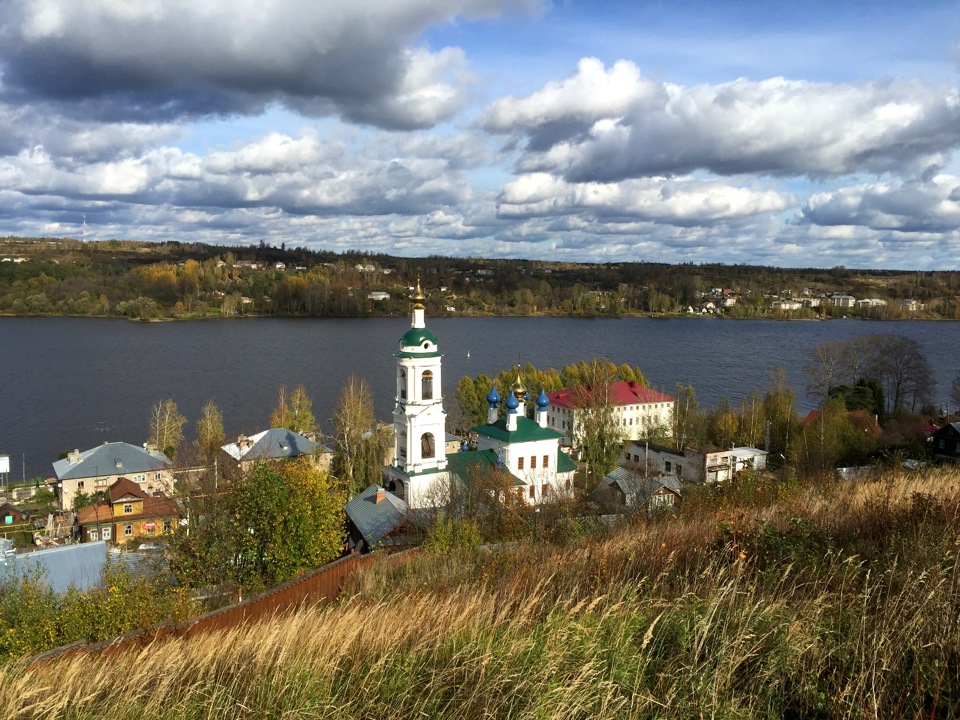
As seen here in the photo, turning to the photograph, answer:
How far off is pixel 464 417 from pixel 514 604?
2530cm

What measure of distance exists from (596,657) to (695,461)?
62.3 feet

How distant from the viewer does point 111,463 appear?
64.2 feet

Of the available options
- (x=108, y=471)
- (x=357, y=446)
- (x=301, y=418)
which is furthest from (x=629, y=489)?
(x=108, y=471)

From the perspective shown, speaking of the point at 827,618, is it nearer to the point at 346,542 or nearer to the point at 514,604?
the point at 514,604

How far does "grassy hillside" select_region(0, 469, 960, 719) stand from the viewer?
77.8 inches

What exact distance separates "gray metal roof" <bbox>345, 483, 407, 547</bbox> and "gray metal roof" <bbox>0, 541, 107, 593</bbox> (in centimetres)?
411

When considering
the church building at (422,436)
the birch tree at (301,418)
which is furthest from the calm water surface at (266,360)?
the church building at (422,436)

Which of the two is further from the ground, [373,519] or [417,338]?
[417,338]

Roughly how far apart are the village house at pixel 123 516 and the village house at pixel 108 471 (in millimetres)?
1183

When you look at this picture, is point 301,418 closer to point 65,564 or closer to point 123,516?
point 123,516

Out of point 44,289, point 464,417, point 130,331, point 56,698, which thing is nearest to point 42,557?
point 56,698

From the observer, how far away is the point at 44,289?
79.0 meters

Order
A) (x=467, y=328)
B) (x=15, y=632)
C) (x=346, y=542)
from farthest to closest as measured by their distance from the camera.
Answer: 1. (x=467, y=328)
2. (x=346, y=542)
3. (x=15, y=632)

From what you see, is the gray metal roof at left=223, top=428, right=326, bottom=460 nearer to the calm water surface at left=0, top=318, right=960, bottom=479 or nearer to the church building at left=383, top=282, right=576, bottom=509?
the calm water surface at left=0, top=318, right=960, bottom=479
